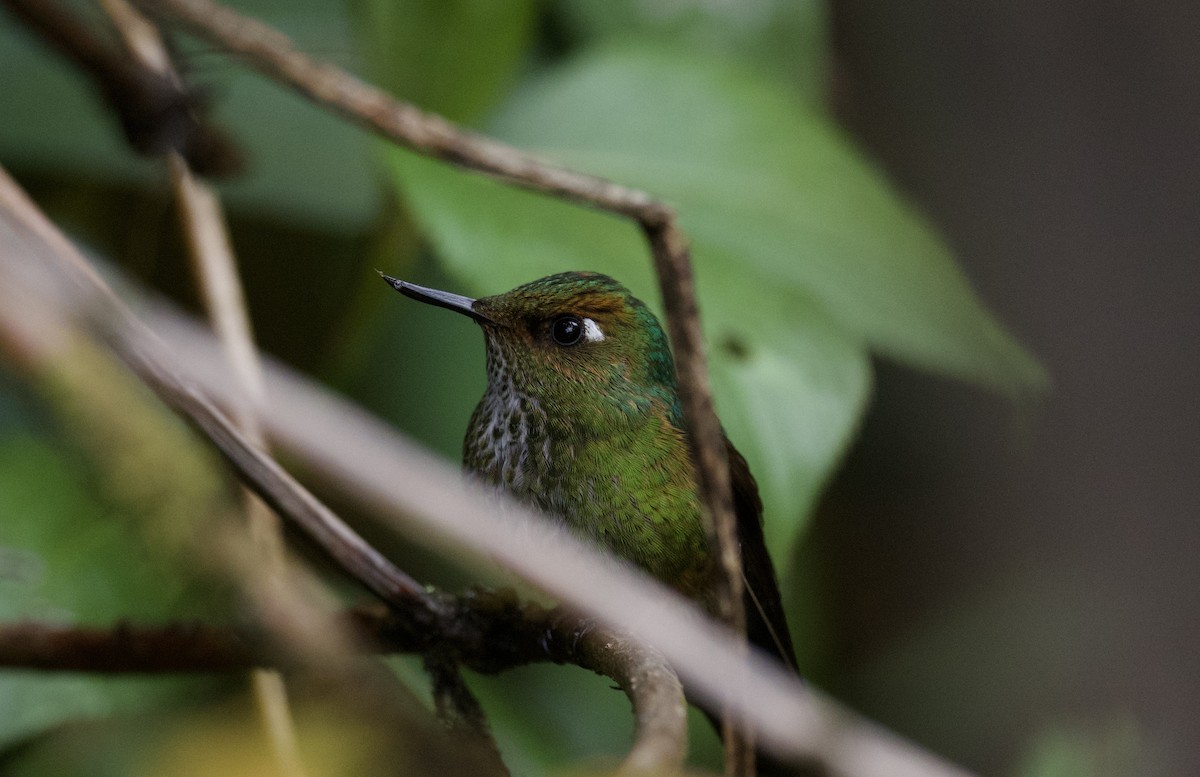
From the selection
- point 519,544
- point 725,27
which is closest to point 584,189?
point 519,544

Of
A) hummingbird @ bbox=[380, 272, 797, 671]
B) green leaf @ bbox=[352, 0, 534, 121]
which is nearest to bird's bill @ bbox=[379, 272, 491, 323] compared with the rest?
hummingbird @ bbox=[380, 272, 797, 671]

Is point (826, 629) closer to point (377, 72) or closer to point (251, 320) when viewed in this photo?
point (251, 320)

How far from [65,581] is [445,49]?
59cm

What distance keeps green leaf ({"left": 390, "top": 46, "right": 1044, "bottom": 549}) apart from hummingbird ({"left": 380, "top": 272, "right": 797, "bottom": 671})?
6cm

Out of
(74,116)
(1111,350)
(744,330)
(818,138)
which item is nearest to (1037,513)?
(1111,350)

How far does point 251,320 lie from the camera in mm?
891

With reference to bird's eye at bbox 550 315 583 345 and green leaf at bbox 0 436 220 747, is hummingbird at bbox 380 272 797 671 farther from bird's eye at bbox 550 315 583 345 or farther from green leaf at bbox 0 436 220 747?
green leaf at bbox 0 436 220 747

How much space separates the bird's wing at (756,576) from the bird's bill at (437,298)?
125 mm

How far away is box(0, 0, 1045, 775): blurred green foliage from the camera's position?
67 centimetres

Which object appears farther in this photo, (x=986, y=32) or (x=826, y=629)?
(x=986, y=32)

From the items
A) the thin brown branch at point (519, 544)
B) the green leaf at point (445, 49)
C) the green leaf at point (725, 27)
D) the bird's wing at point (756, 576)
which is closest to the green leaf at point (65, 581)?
the thin brown branch at point (519, 544)

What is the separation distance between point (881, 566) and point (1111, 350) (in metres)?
0.48

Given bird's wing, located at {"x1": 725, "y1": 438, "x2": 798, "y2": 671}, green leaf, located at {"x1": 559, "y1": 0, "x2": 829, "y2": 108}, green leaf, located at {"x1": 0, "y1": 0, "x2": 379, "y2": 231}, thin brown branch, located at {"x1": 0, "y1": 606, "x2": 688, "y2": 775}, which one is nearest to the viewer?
thin brown branch, located at {"x1": 0, "y1": 606, "x2": 688, "y2": 775}

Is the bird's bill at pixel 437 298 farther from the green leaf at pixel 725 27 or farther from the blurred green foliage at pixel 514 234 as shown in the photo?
the green leaf at pixel 725 27
